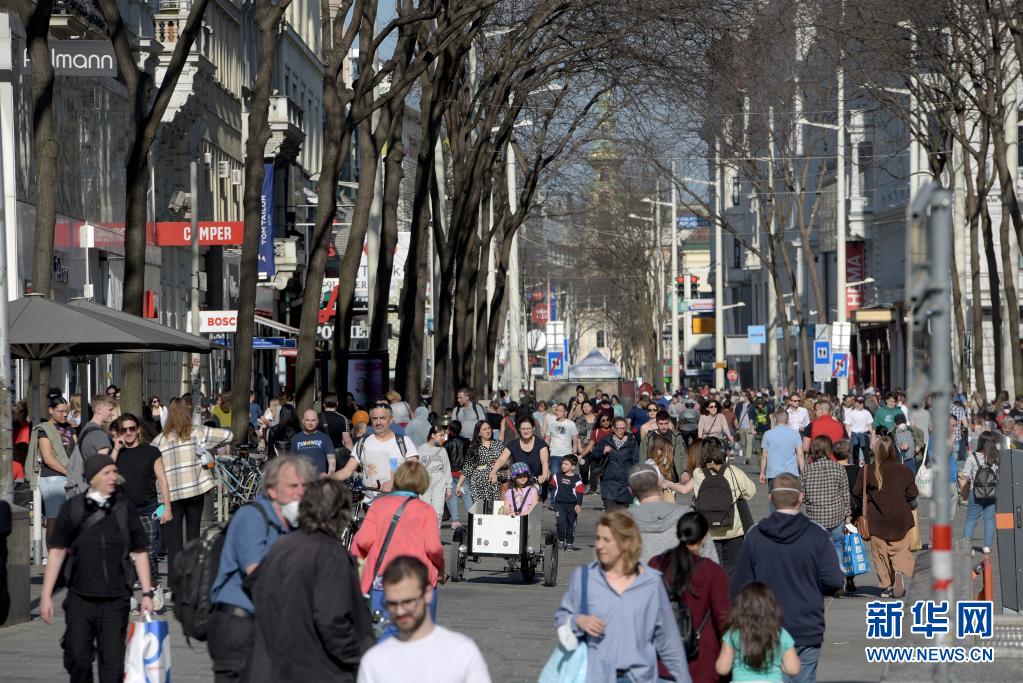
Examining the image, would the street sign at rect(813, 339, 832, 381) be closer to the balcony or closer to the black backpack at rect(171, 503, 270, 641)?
the balcony

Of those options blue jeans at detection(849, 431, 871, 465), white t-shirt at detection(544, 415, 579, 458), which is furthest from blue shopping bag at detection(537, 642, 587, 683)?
blue jeans at detection(849, 431, 871, 465)

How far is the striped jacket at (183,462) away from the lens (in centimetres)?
1631

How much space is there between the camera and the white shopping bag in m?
8.99

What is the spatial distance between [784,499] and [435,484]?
9.12 meters

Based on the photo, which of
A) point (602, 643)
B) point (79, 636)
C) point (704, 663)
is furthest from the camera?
point (79, 636)

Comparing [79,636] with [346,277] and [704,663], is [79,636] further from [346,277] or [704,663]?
[346,277]

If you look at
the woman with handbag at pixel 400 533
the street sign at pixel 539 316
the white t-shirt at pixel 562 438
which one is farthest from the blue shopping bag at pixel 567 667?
the street sign at pixel 539 316

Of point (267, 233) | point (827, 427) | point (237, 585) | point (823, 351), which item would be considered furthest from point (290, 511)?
point (267, 233)

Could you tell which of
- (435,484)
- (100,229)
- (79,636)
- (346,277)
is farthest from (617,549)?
(100,229)

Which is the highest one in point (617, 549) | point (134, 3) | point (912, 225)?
point (134, 3)

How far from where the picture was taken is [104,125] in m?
37.7

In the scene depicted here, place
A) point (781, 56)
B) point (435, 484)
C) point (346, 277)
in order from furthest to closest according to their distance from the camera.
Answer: point (781, 56) < point (346, 277) < point (435, 484)

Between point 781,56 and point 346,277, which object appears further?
point 781,56

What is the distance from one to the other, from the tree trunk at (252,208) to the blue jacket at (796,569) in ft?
43.0
